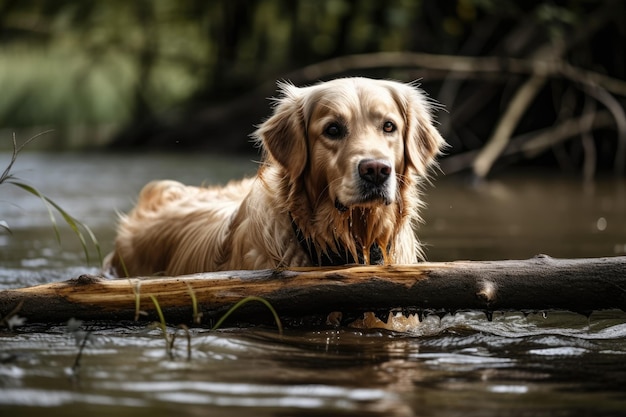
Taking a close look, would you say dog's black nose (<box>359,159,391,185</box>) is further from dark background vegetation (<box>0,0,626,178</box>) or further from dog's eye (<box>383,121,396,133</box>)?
dark background vegetation (<box>0,0,626,178</box>)

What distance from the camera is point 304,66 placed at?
18.9m

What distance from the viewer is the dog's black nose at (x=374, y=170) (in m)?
4.61

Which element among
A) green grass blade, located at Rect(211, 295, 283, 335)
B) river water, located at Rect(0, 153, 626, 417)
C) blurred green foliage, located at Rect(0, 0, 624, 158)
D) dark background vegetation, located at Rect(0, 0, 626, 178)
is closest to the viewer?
river water, located at Rect(0, 153, 626, 417)

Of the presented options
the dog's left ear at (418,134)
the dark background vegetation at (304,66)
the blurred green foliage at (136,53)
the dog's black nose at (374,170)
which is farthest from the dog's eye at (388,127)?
the blurred green foliage at (136,53)

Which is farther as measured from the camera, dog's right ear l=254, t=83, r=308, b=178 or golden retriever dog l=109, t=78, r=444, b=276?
dog's right ear l=254, t=83, r=308, b=178

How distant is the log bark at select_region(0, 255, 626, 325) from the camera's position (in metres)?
4.21

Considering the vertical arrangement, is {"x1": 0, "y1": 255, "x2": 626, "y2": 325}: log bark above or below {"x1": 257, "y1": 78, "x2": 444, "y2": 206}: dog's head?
below

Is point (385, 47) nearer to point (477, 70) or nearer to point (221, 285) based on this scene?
point (477, 70)

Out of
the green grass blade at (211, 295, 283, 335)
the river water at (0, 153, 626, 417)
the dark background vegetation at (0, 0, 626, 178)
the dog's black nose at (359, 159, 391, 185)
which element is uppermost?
the dark background vegetation at (0, 0, 626, 178)

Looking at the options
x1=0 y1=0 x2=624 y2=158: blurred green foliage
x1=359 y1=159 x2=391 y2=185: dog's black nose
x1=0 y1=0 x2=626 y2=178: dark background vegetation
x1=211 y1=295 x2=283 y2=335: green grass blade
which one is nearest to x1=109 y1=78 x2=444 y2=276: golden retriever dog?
x1=359 y1=159 x2=391 y2=185: dog's black nose

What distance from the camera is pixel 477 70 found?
12.4 meters

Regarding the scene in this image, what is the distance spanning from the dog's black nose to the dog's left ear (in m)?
0.58

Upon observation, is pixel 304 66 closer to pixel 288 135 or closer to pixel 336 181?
pixel 288 135

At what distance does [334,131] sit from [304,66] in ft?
46.5
